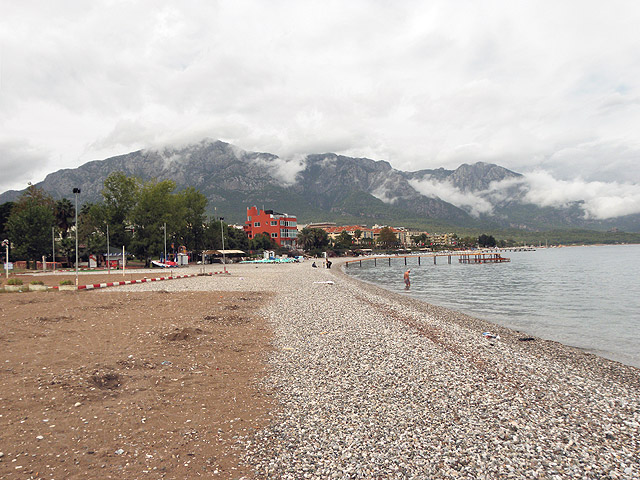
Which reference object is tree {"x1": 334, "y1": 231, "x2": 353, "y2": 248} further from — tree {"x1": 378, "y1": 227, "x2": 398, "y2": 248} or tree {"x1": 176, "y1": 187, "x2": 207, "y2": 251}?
tree {"x1": 176, "y1": 187, "x2": 207, "y2": 251}

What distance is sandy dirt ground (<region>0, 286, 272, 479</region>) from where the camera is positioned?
5.31 m

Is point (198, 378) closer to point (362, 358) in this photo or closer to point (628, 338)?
point (362, 358)

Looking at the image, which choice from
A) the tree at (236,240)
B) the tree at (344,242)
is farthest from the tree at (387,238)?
the tree at (236,240)

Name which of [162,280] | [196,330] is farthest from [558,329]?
[162,280]

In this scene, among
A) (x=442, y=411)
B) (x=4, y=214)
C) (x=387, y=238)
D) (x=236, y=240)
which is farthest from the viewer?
(x=387, y=238)

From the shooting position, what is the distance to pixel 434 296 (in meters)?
32.4

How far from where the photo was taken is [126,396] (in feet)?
24.8

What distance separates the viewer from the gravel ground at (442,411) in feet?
17.7

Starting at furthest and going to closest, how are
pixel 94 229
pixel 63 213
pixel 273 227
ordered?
pixel 273 227, pixel 63 213, pixel 94 229

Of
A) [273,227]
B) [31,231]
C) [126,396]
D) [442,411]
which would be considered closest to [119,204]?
[31,231]

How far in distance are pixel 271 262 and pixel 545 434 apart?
78.2m

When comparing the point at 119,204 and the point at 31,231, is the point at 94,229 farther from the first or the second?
the point at 31,231

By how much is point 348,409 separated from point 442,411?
173 cm

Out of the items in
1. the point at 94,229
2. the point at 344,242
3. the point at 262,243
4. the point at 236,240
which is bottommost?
the point at 344,242
